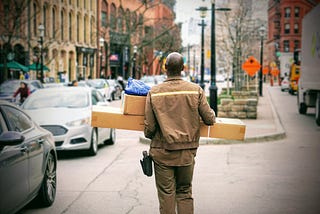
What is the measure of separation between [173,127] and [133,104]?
0.84 meters

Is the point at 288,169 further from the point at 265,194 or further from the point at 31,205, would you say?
the point at 31,205

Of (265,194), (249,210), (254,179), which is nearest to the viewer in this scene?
(249,210)

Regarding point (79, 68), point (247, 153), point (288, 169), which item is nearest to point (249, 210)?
point (288, 169)

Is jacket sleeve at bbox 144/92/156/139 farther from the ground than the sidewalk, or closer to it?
farther from the ground

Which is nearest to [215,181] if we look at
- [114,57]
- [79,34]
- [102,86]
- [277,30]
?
[102,86]

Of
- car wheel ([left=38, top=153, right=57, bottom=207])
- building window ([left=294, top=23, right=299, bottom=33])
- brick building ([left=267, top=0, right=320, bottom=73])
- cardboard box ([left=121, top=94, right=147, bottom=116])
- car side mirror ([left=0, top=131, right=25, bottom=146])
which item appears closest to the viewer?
car side mirror ([left=0, top=131, right=25, bottom=146])

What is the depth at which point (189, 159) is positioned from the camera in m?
5.43

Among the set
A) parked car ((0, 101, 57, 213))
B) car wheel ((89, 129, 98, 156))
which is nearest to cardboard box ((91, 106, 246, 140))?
parked car ((0, 101, 57, 213))

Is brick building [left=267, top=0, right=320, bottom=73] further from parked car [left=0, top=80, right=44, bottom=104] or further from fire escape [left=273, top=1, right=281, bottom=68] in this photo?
parked car [left=0, top=80, right=44, bottom=104]

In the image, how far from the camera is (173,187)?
5473mm

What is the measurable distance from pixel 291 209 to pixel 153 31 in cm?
6122

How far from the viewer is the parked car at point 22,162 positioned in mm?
5711

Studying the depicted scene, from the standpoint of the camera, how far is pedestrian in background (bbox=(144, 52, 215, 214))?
17.5 ft

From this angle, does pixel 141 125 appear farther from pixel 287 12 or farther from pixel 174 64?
pixel 287 12
